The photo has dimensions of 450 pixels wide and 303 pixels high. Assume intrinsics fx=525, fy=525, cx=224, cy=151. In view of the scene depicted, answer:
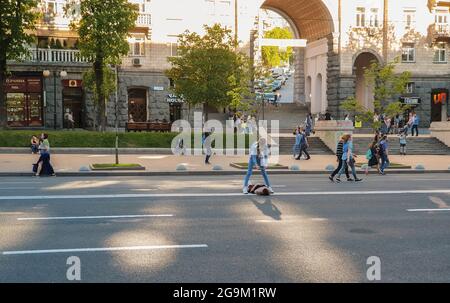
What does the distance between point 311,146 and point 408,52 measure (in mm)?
18995

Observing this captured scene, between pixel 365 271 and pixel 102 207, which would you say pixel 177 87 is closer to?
pixel 102 207

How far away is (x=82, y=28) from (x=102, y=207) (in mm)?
23598

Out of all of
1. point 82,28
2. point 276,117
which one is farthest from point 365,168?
point 276,117

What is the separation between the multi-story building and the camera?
3978 cm

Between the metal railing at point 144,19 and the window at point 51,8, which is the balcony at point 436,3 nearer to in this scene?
the metal railing at point 144,19

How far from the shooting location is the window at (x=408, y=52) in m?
46.4

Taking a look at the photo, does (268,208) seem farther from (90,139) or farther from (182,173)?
(90,139)

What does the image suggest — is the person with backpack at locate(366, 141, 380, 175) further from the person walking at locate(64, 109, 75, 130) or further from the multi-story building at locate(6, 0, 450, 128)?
the person walking at locate(64, 109, 75, 130)

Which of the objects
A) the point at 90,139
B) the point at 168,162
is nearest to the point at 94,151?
the point at 90,139

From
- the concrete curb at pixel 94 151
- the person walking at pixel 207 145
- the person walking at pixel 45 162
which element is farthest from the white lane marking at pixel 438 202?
the concrete curb at pixel 94 151

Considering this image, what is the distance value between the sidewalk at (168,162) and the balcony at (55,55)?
1411 cm

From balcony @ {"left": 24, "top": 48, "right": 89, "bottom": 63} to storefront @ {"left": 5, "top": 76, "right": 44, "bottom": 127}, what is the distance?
149cm

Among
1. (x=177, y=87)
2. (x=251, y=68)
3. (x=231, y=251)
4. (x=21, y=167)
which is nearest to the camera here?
(x=231, y=251)

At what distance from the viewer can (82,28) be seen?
109 ft
